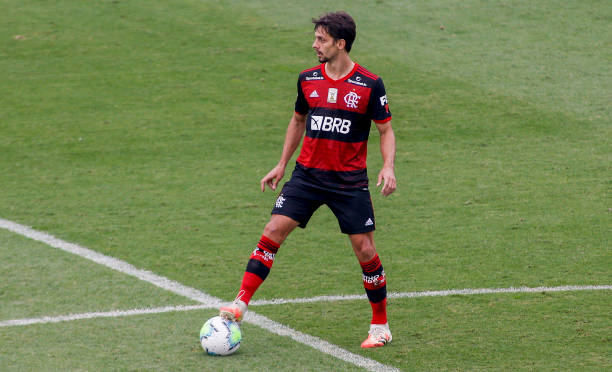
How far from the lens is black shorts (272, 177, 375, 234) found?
5625mm

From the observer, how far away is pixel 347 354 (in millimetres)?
5492

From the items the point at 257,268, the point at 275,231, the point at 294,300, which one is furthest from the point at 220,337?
the point at 294,300

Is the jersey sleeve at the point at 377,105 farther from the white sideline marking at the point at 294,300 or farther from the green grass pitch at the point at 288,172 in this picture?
the white sideline marking at the point at 294,300

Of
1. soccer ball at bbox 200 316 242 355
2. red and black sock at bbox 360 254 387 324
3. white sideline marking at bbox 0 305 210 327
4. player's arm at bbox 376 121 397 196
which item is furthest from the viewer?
white sideline marking at bbox 0 305 210 327

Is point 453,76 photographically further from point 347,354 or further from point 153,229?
point 347,354

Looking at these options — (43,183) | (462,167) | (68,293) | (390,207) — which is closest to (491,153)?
(462,167)

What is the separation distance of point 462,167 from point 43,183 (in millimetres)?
4807

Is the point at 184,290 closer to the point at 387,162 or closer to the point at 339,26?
the point at 387,162

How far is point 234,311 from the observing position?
550cm

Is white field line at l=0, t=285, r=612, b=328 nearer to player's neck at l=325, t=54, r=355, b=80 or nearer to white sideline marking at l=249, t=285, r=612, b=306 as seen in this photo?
white sideline marking at l=249, t=285, r=612, b=306

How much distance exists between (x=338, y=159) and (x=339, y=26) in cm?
83

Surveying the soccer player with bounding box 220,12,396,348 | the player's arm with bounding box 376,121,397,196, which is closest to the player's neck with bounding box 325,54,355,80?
the soccer player with bounding box 220,12,396,348

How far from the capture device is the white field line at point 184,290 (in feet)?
17.8

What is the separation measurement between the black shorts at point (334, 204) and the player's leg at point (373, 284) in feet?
0.25
